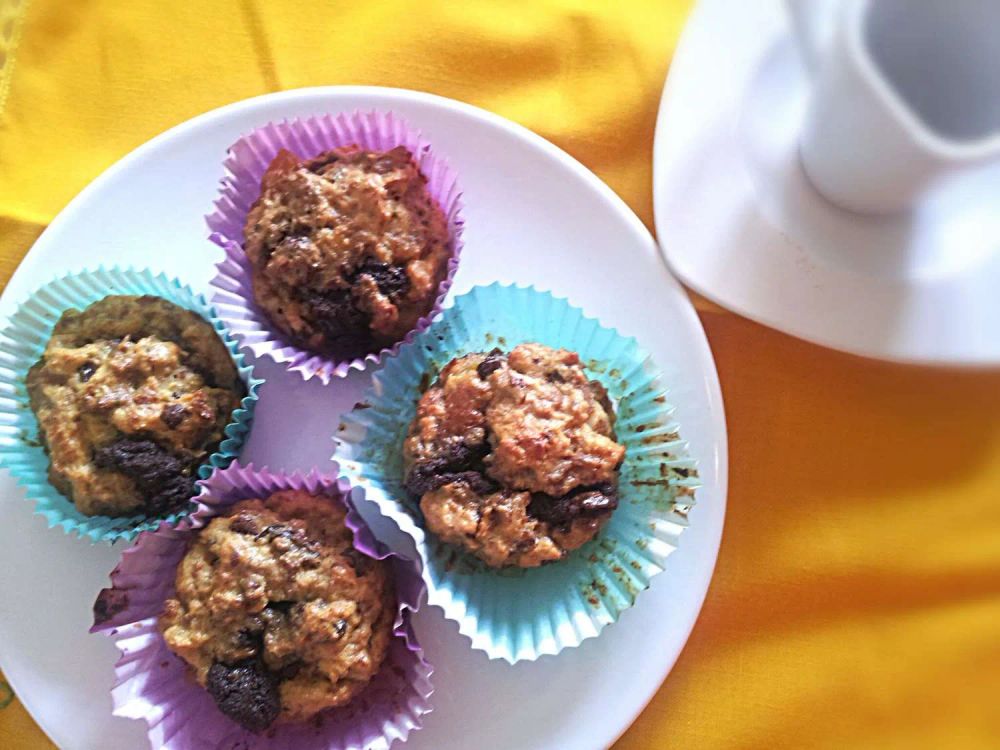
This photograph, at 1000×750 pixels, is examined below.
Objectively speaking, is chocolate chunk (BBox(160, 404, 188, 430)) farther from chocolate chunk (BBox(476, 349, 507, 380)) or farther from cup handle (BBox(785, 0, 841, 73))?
cup handle (BBox(785, 0, 841, 73))

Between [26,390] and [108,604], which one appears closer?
[108,604]

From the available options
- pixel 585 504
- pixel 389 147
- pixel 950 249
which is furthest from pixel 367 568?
pixel 950 249

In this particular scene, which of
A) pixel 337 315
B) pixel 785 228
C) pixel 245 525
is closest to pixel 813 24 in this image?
pixel 785 228

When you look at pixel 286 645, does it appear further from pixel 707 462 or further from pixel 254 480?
pixel 707 462

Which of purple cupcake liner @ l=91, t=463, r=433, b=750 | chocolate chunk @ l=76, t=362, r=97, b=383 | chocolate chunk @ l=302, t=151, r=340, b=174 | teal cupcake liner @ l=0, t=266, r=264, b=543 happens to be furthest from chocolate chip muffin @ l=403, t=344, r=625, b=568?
chocolate chunk @ l=76, t=362, r=97, b=383

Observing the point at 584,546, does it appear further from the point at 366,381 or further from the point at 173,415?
the point at 173,415

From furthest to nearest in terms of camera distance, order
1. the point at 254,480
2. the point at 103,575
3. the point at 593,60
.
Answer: the point at 593,60 → the point at 103,575 → the point at 254,480

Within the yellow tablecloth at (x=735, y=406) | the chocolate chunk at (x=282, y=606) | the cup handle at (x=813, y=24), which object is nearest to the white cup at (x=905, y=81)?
the cup handle at (x=813, y=24)
